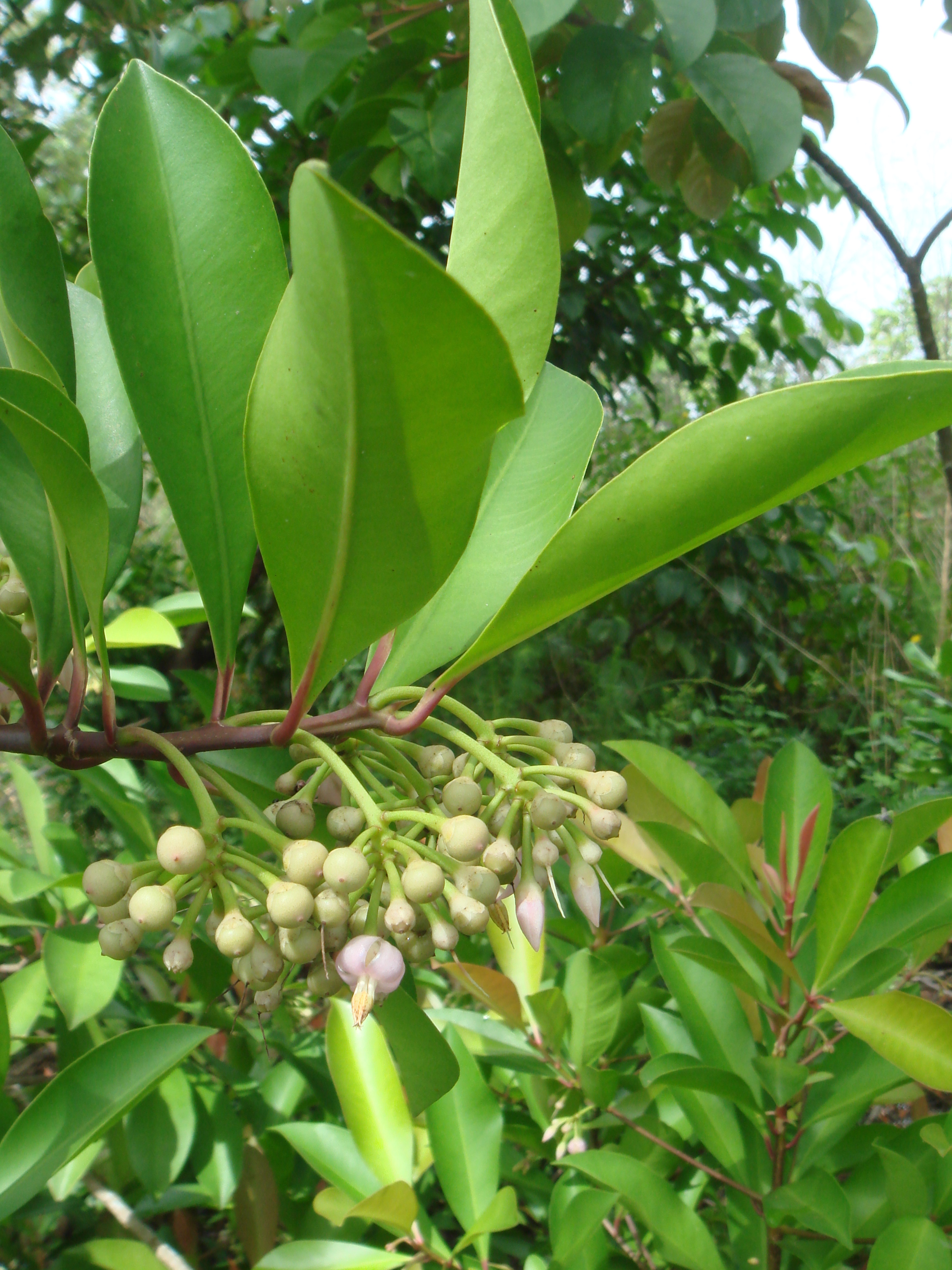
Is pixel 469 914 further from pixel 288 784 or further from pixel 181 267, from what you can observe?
pixel 181 267

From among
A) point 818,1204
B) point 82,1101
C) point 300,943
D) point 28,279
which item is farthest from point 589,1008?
point 28,279

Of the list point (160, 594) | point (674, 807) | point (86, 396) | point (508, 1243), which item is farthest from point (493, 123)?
point (160, 594)

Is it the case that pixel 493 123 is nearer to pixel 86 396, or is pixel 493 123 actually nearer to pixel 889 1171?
pixel 86 396

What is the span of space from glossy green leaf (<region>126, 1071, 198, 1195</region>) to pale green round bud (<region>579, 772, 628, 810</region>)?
876mm

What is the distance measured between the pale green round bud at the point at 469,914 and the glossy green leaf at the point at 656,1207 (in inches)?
24.2

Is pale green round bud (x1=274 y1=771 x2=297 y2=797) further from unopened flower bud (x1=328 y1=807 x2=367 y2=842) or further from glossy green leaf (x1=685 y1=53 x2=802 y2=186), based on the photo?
glossy green leaf (x1=685 y1=53 x2=802 y2=186)

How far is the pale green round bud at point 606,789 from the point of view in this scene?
535 millimetres

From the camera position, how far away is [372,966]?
0.49 meters

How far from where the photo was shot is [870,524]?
5988 mm

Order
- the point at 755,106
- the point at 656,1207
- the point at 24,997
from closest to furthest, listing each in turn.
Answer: the point at 656,1207, the point at 24,997, the point at 755,106

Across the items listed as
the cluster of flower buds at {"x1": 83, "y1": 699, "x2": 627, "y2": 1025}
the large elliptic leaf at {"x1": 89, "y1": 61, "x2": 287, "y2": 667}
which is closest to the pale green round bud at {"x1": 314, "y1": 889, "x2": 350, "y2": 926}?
the cluster of flower buds at {"x1": 83, "y1": 699, "x2": 627, "y2": 1025}

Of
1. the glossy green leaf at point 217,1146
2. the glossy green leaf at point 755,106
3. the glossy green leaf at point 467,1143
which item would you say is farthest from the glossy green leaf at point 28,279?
the glossy green leaf at point 755,106

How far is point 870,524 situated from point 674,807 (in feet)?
17.4

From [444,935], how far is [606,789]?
→ 136 mm
